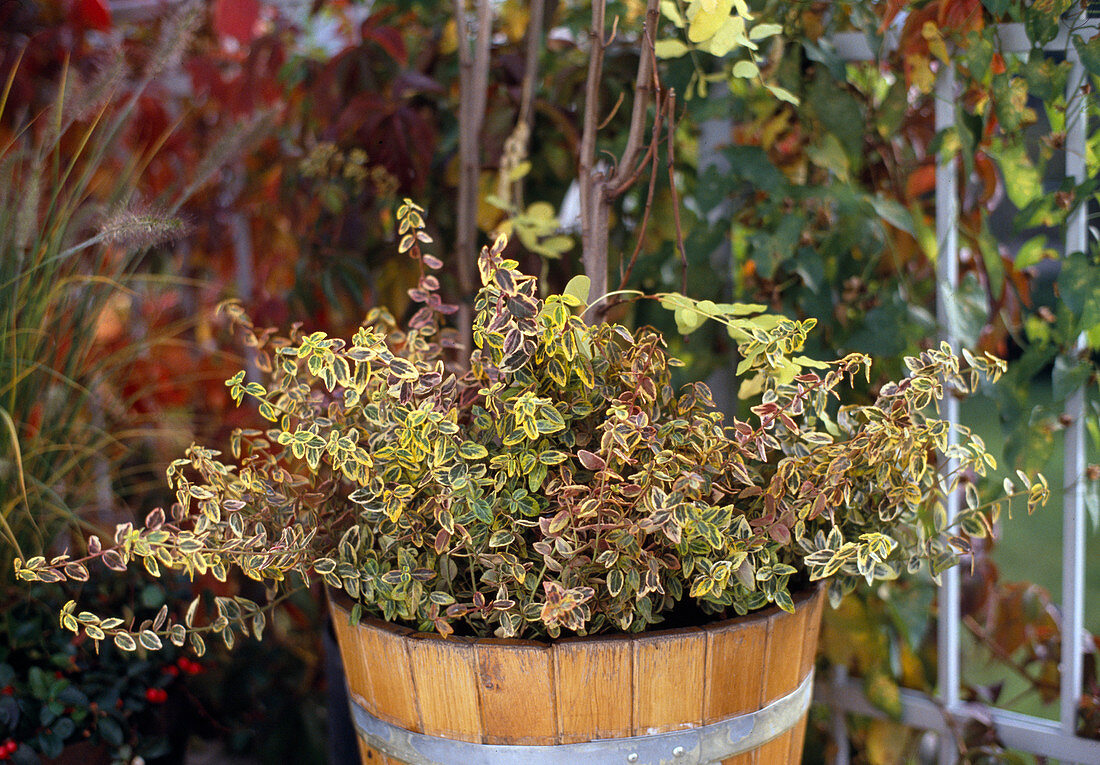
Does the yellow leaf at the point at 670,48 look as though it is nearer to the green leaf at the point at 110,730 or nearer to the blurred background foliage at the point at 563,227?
the blurred background foliage at the point at 563,227

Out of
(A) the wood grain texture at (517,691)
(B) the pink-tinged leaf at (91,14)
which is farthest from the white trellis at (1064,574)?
(B) the pink-tinged leaf at (91,14)

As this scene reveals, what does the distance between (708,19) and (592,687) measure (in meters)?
0.69

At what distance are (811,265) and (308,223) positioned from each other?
0.91 m

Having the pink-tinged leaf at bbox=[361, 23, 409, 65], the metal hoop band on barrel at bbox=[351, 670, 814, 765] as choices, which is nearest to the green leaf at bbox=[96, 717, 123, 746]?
the metal hoop band on barrel at bbox=[351, 670, 814, 765]

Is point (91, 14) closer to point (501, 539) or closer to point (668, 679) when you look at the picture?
point (501, 539)

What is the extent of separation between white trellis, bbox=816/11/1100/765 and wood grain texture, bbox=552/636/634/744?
69 cm

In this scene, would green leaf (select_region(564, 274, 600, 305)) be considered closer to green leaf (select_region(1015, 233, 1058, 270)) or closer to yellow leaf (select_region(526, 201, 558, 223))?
yellow leaf (select_region(526, 201, 558, 223))

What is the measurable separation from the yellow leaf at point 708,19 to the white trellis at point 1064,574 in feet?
1.37

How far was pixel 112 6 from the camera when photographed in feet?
6.67

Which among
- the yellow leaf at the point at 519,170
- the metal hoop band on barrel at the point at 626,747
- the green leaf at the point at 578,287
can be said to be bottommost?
the metal hoop band on barrel at the point at 626,747

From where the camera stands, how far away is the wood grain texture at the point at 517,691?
2.44 feet

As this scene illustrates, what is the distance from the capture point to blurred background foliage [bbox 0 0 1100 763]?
42.6 inches

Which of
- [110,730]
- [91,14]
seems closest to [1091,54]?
[110,730]

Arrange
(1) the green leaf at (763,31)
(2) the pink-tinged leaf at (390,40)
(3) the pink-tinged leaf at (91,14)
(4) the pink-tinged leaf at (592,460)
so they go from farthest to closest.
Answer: (3) the pink-tinged leaf at (91,14)
(2) the pink-tinged leaf at (390,40)
(1) the green leaf at (763,31)
(4) the pink-tinged leaf at (592,460)
